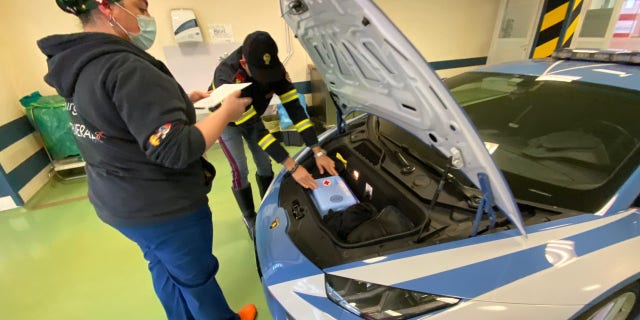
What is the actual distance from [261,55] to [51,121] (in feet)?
8.26

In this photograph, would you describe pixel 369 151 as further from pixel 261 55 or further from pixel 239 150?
pixel 239 150

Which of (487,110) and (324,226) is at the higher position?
(487,110)

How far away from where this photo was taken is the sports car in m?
0.75

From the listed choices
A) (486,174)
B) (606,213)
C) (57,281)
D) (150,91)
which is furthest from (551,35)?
(57,281)

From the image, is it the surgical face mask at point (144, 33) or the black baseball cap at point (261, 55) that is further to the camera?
the black baseball cap at point (261, 55)

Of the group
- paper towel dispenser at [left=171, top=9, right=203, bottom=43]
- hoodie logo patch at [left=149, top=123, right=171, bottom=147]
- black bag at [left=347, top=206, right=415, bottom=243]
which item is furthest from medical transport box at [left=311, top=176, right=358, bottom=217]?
paper towel dispenser at [left=171, top=9, right=203, bottom=43]

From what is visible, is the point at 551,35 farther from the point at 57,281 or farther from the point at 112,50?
the point at 57,281

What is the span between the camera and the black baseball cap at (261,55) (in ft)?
4.32

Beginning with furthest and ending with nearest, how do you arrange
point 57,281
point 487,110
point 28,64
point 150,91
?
point 28,64
point 57,281
point 487,110
point 150,91

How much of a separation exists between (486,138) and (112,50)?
134cm

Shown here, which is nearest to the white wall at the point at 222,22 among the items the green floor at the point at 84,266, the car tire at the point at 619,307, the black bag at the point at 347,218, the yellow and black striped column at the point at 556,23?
the green floor at the point at 84,266

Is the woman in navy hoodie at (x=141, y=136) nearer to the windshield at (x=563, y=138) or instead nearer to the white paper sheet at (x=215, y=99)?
the white paper sheet at (x=215, y=99)

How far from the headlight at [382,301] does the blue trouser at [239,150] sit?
1.07 metres

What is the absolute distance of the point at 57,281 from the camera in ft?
5.75
